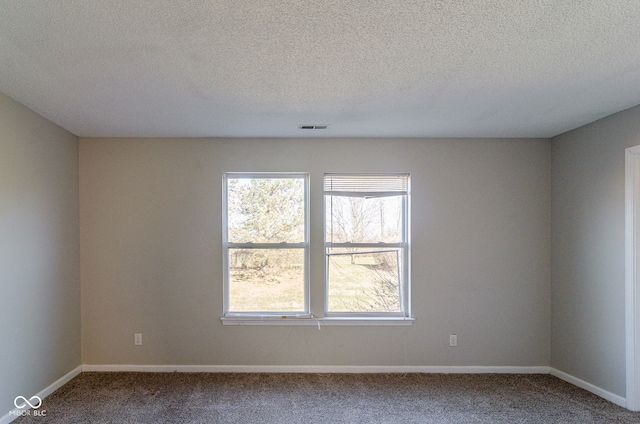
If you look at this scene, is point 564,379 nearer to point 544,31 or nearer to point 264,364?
point 264,364

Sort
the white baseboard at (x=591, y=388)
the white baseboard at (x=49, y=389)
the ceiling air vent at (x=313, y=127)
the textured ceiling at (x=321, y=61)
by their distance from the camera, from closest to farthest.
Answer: the textured ceiling at (x=321, y=61) → the white baseboard at (x=49, y=389) → the white baseboard at (x=591, y=388) → the ceiling air vent at (x=313, y=127)

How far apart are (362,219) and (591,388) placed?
260cm

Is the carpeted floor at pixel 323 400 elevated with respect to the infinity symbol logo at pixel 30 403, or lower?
lower

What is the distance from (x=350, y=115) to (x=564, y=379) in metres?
3.32

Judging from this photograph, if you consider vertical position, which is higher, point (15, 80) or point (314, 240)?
point (15, 80)

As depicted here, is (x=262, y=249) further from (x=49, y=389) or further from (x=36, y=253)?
(x=49, y=389)

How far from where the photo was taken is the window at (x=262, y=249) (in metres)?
4.21

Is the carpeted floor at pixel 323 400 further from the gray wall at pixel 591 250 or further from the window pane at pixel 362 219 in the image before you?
the window pane at pixel 362 219

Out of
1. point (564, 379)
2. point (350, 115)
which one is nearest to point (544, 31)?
Result: point (350, 115)

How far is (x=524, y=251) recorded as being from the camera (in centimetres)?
416

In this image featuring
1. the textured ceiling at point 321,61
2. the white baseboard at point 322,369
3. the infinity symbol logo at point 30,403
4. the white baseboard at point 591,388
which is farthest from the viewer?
the white baseboard at point 322,369

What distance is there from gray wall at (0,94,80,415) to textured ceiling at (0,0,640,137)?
320 millimetres

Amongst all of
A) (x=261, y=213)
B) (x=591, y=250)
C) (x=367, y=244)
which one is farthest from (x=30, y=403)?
(x=591, y=250)

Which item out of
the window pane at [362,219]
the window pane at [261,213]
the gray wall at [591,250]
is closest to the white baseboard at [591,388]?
the gray wall at [591,250]
